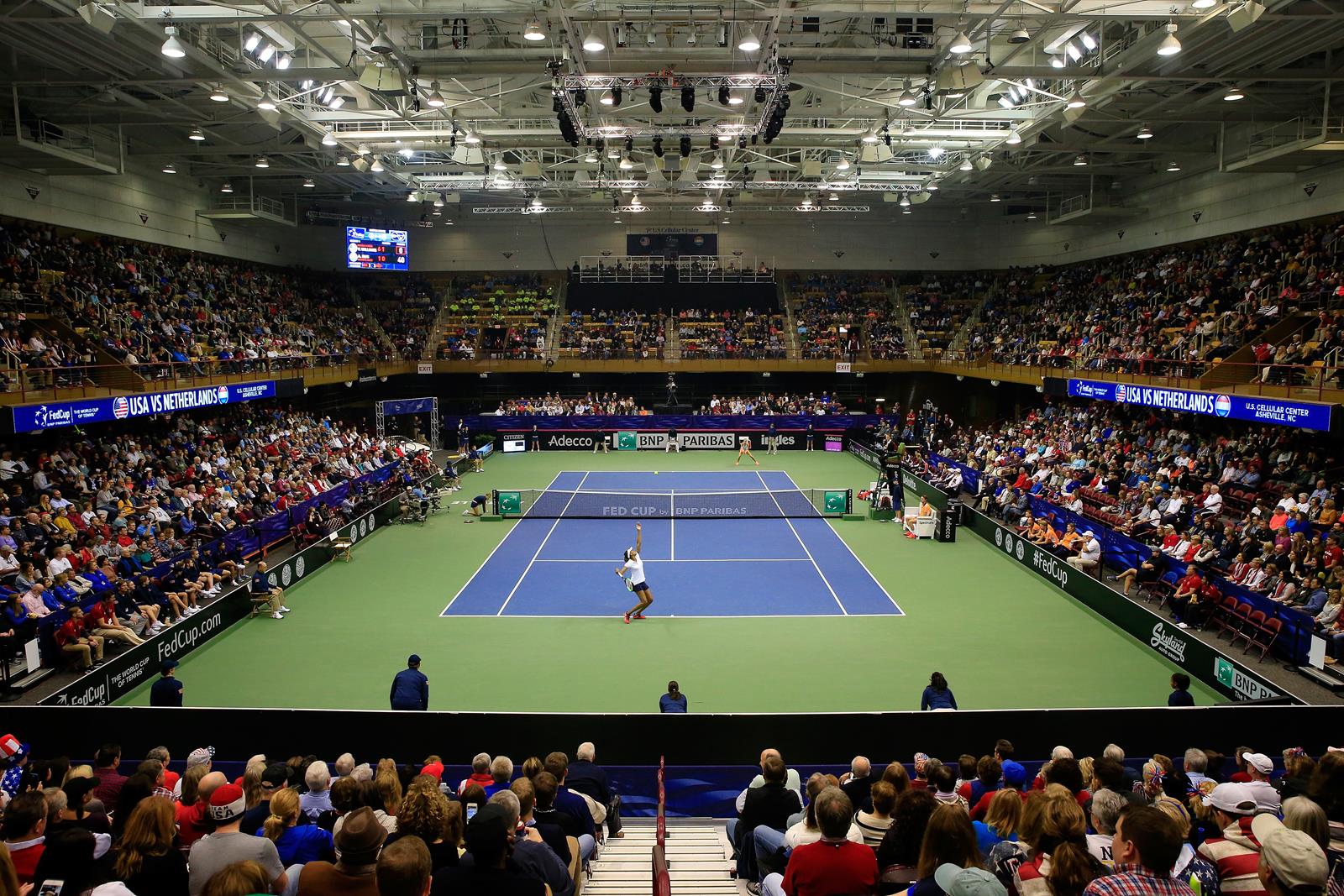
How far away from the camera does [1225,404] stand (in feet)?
74.1

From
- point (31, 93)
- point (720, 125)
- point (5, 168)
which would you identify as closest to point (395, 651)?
point (720, 125)

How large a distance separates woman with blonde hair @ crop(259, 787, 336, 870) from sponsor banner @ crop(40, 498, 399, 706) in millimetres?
8445

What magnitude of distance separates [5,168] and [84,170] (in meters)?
2.59

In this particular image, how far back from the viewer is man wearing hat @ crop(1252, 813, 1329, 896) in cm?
398

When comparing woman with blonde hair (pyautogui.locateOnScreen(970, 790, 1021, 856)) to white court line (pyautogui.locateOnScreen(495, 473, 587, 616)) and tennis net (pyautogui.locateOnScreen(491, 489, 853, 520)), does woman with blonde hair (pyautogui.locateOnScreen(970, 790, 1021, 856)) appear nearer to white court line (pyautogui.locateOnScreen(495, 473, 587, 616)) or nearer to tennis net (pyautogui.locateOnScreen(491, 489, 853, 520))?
white court line (pyautogui.locateOnScreen(495, 473, 587, 616))

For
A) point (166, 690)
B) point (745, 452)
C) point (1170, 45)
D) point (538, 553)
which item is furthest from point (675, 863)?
point (745, 452)

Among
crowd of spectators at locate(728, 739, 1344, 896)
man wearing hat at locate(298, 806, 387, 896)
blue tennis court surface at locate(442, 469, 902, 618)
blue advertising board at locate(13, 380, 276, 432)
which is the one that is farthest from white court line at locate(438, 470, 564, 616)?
man wearing hat at locate(298, 806, 387, 896)

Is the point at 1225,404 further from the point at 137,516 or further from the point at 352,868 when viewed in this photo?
the point at 137,516

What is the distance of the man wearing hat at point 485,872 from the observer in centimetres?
420

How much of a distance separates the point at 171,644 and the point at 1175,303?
31.9 meters

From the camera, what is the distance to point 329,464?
31719 mm

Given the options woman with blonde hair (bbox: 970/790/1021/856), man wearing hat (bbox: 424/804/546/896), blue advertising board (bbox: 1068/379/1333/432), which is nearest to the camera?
man wearing hat (bbox: 424/804/546/896)

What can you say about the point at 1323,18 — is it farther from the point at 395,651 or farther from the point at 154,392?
the point at 154,392

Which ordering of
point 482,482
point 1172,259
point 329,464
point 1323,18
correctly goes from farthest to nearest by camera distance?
point 482,482 < point 1172,259 < point 329,464 < point 1323,18
